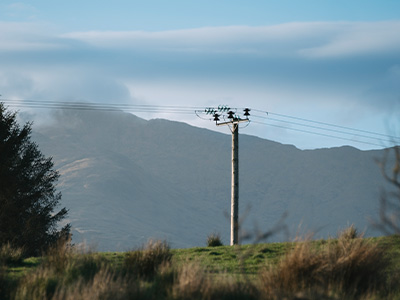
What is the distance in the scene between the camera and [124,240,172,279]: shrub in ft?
45.4

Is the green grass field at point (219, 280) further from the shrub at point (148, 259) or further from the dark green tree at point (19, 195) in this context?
the dark green tree at point (19, 195)

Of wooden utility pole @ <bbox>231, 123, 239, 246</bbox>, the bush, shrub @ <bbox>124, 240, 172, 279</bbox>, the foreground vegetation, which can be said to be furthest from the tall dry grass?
wooden utility pole @ <bbox>231, 123, 239, 246</bbox>

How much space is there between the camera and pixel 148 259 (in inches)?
572

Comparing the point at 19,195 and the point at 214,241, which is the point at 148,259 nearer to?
the point at 214,241

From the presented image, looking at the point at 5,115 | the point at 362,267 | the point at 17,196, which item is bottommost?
the point at 362,267

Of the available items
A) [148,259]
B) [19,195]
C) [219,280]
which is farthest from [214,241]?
[19,195]

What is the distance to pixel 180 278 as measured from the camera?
36.1ft

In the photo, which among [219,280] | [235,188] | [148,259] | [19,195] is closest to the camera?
[219,280]

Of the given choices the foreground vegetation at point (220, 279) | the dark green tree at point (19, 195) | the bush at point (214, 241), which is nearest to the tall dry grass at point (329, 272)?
the foreground vegetation at point (220, 279)

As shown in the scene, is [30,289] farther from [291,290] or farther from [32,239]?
[32,239]

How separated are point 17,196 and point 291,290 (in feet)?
106

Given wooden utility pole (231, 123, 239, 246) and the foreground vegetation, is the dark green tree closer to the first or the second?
wooden utility pole (231, 123, 239, 246)

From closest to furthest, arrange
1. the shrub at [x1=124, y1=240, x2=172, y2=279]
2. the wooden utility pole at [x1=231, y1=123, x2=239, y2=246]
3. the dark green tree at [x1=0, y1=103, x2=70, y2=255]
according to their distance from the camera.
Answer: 1. the shrub at [x1=124, y1=240, x2=172, y2=279]
2. the wooden utility pole at [x1=231, y1=123, x2=239, y2=246]
3. the dark green tree at [x1=0, y1=103, x2=70, y2=255]

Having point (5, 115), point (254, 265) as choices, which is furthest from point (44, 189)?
point (254, 265)
